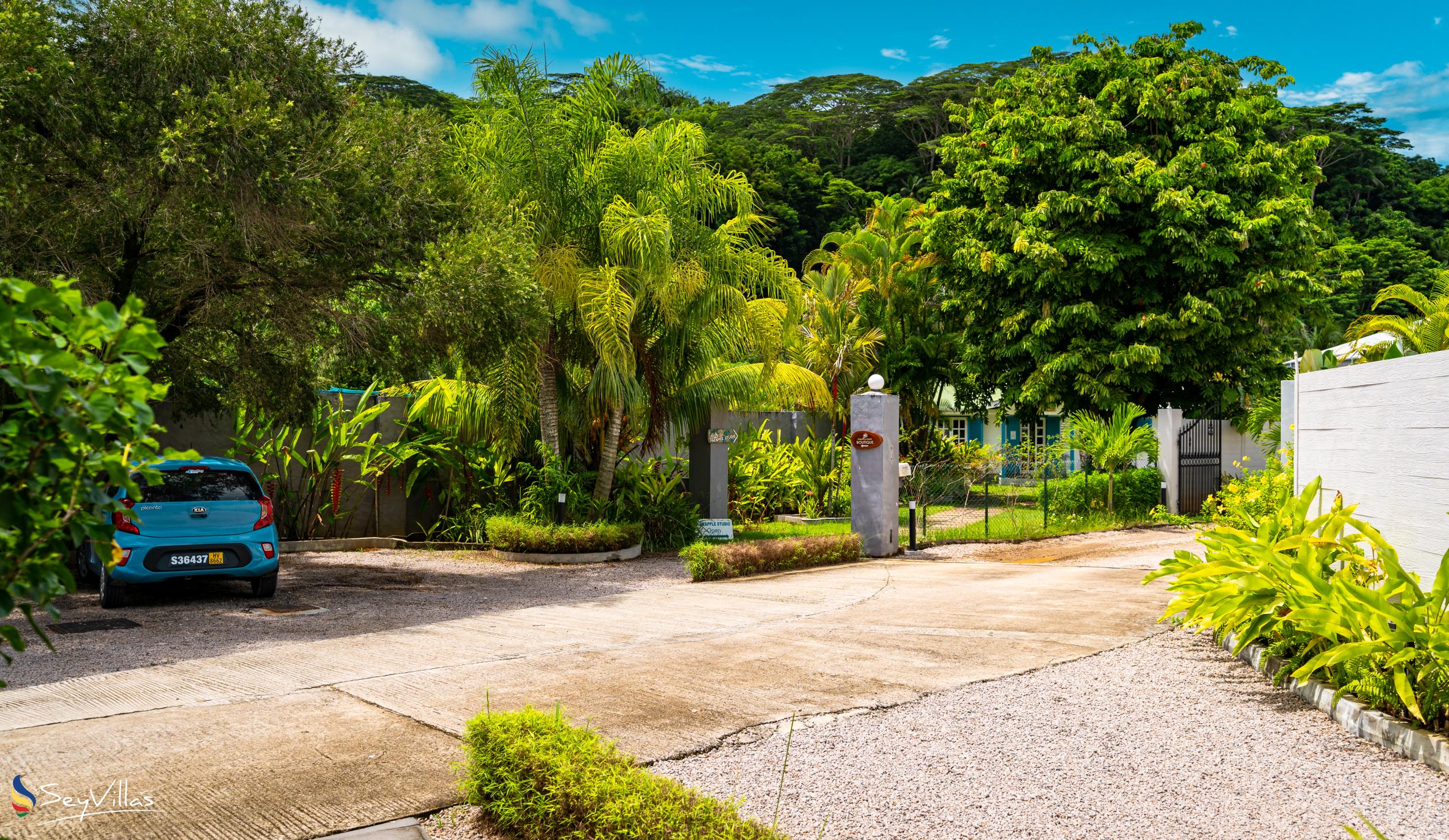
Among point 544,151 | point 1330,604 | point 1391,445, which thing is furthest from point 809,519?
point 1330,604

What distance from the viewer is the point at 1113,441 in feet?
64.9

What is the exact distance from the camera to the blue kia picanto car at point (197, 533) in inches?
397

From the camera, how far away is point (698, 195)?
1503 centimetres

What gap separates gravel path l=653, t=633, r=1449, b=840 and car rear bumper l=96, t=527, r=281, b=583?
7.24 meters

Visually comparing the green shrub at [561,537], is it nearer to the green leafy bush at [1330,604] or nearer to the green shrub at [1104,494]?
the green shrub at [1104,494]

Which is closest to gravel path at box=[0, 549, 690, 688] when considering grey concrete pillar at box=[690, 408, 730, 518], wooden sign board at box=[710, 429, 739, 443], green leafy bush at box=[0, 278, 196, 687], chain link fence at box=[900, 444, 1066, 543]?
grey concrete pillar at box=[690, 408, 730, 518]

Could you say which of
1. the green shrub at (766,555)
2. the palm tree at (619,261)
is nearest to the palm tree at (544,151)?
the palm tree at (619,261)

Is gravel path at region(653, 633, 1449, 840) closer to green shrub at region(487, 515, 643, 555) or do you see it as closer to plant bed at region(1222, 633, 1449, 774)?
plant bed at region(1222, 633, 1449, 774)

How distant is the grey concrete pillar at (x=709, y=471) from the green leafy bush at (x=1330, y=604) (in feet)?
33.3

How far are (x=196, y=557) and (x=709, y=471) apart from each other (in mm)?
8621

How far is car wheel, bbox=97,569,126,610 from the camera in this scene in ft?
33.7

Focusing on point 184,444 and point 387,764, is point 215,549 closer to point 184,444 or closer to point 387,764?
point 184,444

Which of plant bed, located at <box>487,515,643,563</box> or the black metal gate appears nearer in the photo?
plant bed, located at <box>487,515,643,563</box>

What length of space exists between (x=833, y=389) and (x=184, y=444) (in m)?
15.4
